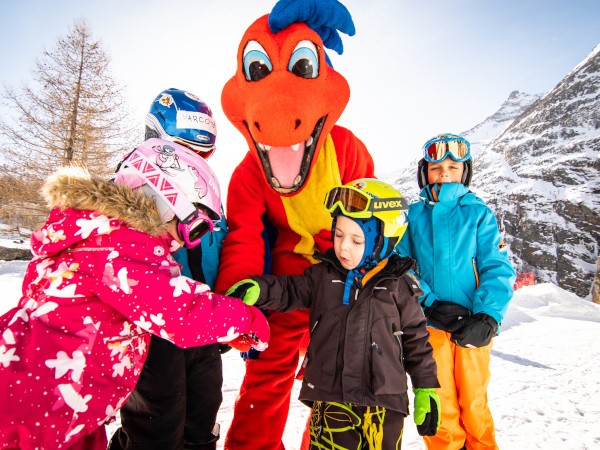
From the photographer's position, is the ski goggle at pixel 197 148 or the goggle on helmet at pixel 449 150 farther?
the goggle on helmet at pixel 449 150

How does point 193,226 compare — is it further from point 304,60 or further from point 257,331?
point 304,60

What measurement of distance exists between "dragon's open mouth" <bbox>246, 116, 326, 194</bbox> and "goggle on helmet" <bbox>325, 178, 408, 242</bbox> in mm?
203

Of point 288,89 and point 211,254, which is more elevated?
point 288,89

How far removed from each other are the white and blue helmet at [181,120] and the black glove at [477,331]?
188cm

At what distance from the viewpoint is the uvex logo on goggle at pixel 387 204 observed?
1.82 metres

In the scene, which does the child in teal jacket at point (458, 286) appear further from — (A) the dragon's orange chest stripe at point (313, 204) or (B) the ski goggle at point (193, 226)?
(B) the ski goggle at point (193, 226)

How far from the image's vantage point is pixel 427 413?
67.9 inches

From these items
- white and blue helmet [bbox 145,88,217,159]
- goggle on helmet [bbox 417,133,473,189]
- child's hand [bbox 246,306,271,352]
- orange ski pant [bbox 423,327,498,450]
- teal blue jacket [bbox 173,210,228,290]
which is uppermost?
white and blue helmet [bbox 145,88,217,159]

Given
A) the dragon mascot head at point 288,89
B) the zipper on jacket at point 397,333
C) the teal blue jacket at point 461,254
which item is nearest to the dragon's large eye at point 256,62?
the dragon mascot head at point 288,89

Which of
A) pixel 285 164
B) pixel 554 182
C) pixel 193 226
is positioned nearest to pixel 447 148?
pixel 285 164

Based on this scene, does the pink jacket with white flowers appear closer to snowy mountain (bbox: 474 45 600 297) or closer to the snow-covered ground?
the snow-covered ground

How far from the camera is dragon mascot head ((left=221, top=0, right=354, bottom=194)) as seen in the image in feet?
5.86

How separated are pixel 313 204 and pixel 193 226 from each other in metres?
0.78

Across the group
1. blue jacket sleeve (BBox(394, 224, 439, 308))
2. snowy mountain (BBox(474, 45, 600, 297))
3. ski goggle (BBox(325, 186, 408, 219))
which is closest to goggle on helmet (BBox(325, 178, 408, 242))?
ski goggle (BBox(325, 186, 408, 219))
